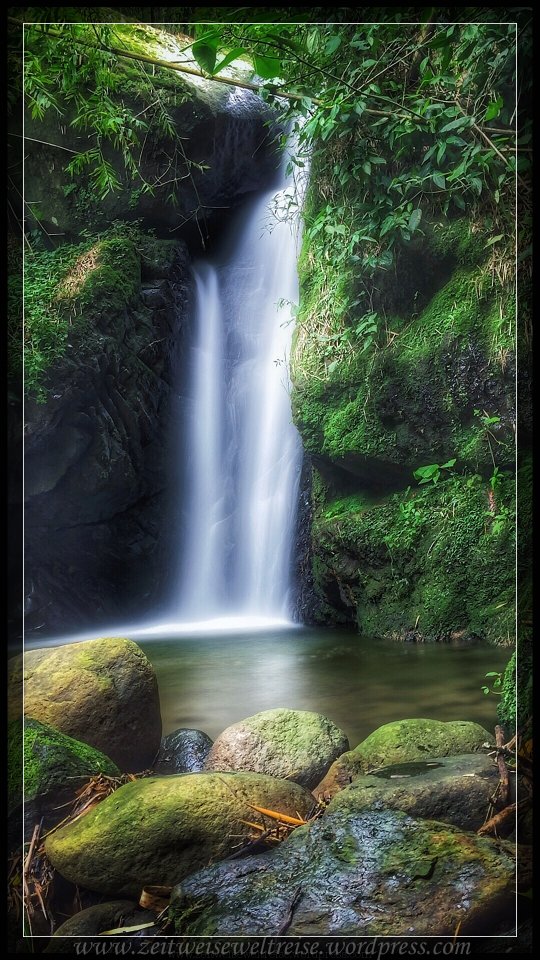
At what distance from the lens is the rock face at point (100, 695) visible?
2.07m

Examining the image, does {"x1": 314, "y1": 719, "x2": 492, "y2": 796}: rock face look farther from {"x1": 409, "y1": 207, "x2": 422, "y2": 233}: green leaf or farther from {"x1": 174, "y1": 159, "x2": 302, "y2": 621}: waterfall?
{"x1": 409, "y1": 207, "x2": 422, "y2": 233}: green leaf

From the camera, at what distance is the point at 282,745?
81.0 inches

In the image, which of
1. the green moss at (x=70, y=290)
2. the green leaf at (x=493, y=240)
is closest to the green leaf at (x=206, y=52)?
the green moss at (x=70, y=290)

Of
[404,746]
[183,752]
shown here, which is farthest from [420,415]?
[183,752]

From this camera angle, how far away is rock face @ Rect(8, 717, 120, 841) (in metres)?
1.95

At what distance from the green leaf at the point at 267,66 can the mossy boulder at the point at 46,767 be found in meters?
2.12

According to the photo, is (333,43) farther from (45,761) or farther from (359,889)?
(359,889)

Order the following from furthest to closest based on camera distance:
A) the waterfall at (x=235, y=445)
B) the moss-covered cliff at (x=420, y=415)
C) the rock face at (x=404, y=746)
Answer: the waterfall at (x=235, y=445) → the moss-covered cliff at (x=420, y=415) → the rock face at (x=404, y=746)

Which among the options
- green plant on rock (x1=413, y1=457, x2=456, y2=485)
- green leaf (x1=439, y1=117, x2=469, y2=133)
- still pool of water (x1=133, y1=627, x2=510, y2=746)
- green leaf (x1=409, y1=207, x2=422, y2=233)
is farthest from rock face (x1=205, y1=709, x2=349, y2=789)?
green leaf (x1=439, y1=117, x2=469, y2=133)

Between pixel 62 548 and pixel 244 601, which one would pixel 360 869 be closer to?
pixel 244 601

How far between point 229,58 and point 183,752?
213 centimetres

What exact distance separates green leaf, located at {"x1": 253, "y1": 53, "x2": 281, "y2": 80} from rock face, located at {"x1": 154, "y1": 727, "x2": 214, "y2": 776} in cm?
205

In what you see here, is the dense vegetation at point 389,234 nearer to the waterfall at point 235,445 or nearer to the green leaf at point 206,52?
the green leaf at point 206,52

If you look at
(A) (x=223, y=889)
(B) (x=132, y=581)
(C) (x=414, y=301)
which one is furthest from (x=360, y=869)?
(C) (x=414, y=301)
